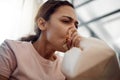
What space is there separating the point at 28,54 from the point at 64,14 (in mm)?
251

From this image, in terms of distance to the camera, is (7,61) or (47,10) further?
(47,10)

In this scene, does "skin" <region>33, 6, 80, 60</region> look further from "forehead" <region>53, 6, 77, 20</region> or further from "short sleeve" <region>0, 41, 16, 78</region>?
"short sleeve" <region>0, 41, 16, 78</region>

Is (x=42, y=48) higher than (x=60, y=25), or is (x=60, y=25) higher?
(x=60, y=25)

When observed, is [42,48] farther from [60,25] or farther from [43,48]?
[60,25]

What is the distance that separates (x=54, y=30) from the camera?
3.32 ft

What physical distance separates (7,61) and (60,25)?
28 cm

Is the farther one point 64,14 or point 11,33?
point 11,33

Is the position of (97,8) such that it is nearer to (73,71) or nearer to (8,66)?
(8,66)

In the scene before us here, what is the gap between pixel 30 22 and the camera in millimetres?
1638

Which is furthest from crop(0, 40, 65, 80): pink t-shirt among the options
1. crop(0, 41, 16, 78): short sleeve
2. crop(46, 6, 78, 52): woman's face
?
crop(46, 6, 78, 52): woman's face

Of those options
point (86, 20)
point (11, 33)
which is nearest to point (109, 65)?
point (86, 20)

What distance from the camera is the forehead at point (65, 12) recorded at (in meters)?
1.02

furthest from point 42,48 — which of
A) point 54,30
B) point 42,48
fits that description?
point 54,30

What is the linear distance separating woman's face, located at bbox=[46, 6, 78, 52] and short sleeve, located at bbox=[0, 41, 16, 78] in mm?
202
